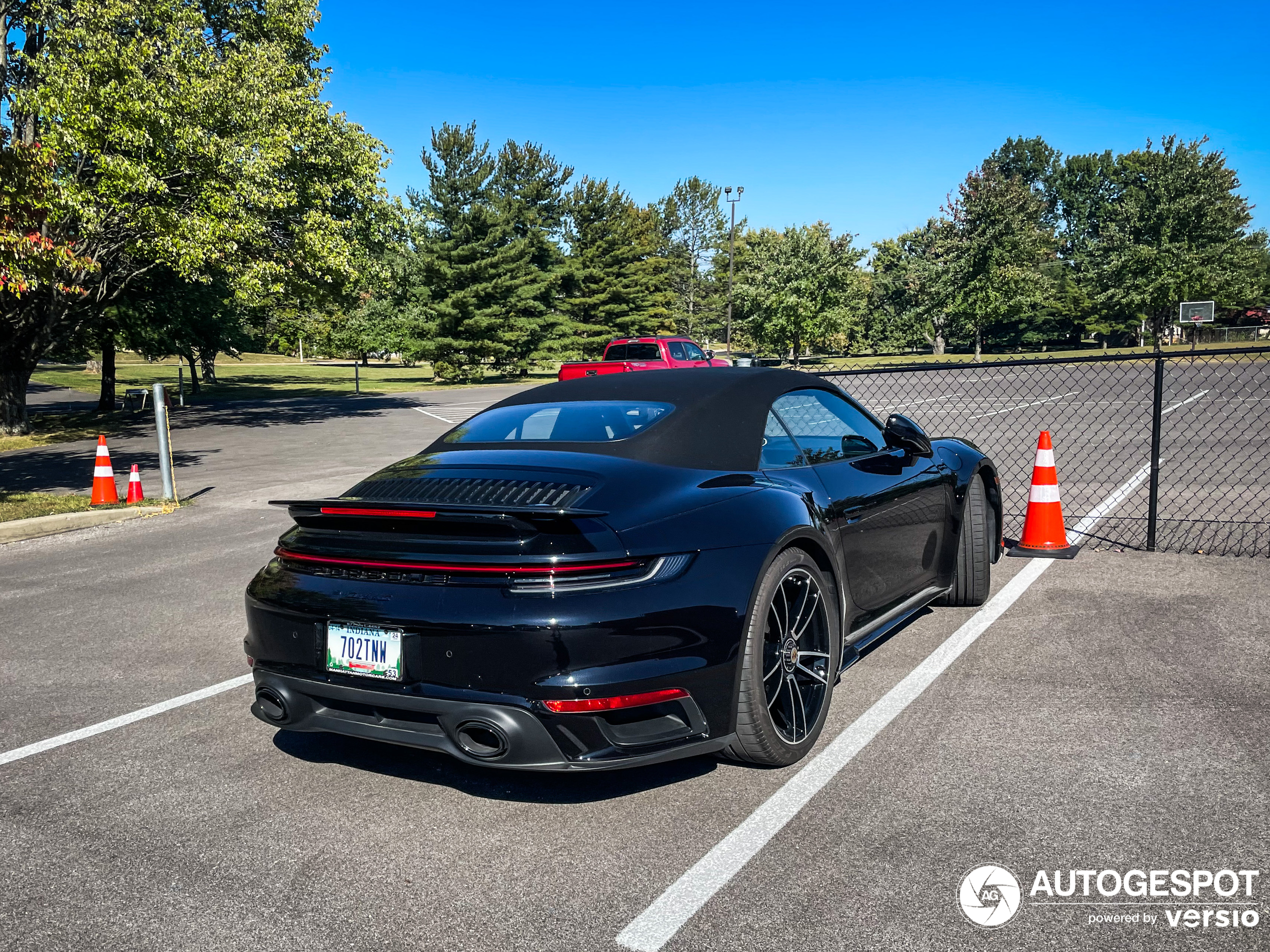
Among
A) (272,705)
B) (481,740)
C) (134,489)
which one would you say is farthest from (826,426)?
(134,489)

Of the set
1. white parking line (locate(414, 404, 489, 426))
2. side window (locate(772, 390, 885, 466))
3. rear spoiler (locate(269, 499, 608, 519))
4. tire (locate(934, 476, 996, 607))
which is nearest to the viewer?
rear spoiler (locate(269, 499, 608, 519))

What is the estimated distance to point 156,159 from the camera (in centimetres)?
1786

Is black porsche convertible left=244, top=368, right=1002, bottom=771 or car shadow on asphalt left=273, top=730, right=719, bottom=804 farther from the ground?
black porsche convertible left=244, top=368, right=1002, bottom=771

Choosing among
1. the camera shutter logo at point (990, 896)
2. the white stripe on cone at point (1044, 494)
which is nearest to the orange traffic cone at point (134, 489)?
the white stripe on cone at point (1044, 494)

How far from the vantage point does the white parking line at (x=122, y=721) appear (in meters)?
4.07

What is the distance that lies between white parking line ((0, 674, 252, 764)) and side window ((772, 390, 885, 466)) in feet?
9.85

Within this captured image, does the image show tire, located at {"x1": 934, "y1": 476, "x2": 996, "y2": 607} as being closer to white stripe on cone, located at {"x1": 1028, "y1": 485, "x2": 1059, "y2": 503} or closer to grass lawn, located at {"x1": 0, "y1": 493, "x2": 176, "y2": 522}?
white stripe on cone, located at {"x1": 1028, "y1": 485, "x2": 1059, "y2": 503}

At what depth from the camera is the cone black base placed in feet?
24.1

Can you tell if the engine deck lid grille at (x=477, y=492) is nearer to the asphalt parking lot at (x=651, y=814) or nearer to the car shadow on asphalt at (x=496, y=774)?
the car shadow on asphalt at (x=496, y=774)

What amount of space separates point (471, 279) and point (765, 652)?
50075 mm

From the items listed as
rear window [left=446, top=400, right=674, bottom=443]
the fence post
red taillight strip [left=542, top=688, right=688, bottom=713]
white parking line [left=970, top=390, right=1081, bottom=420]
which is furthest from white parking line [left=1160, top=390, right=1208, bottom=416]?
red taillight strip [left=542, top=688, right=688, bottom=713]

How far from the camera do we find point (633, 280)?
6150 cm

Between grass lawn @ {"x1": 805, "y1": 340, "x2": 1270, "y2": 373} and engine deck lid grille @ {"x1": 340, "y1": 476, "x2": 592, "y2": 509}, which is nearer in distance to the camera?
engine deck lid grille @ {"x1": 340, "y1": 476, "x2": 592, "y2": 509}

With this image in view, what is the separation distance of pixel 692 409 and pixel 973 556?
254 cm
